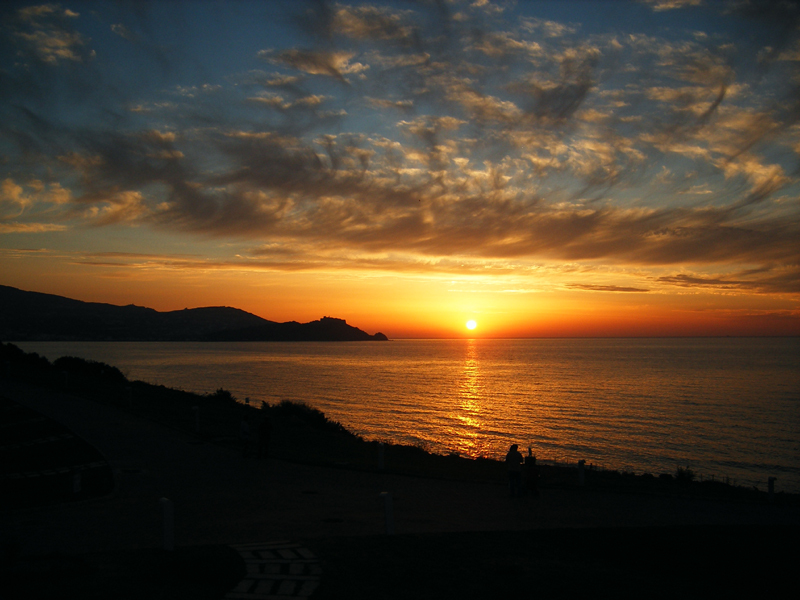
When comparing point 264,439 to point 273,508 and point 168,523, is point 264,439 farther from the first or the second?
point 168,523

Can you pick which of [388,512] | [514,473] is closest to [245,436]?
[514,473]

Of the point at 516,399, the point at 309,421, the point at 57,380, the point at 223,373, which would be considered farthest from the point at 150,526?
the point at 223,373

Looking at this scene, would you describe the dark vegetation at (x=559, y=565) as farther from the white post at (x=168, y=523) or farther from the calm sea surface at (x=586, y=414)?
the calm sea surface at (x=586, y=414)

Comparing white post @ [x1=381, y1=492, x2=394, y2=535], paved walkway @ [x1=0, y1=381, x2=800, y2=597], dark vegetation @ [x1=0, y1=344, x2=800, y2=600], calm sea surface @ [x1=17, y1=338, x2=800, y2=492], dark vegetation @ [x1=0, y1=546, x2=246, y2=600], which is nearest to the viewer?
dark vegetation @ [x1=0, y1=546, x2=246, y2=600]

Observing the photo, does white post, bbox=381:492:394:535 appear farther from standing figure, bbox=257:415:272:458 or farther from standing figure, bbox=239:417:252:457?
standing figure, bbox=239:417:252:457

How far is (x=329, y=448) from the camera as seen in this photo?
2353cm

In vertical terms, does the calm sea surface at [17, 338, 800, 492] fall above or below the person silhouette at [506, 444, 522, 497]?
below

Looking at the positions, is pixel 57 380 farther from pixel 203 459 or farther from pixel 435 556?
pixel 435 556

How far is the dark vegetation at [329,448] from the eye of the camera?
17.8 m

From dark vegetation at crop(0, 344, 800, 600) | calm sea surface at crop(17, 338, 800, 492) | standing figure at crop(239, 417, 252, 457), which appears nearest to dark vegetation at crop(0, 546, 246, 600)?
dark vegetation at crop(0, 344, 800, 600)

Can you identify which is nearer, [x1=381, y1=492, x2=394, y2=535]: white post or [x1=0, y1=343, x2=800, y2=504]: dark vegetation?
[x1=381, y1=492, x2=394, y2=535]: white post

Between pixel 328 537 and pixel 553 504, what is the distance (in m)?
7.00

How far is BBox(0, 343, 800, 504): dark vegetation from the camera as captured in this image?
17.8 meters

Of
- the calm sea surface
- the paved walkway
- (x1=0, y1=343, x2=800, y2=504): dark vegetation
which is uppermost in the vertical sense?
the paved walkway
